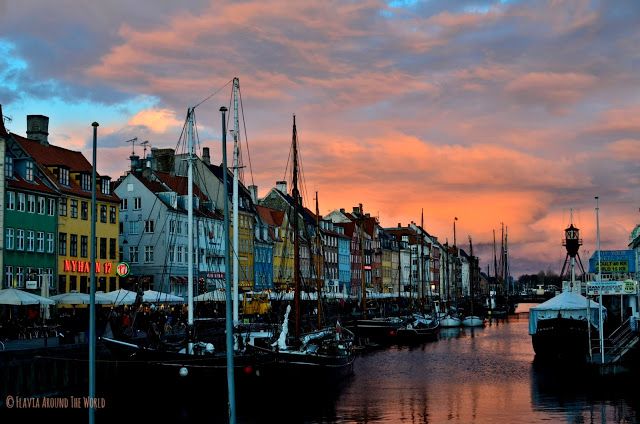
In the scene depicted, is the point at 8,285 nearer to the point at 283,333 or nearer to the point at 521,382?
the point at 283,333

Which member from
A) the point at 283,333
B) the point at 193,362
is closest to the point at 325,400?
the point at 283,333

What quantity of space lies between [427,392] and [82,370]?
2171 centimetres

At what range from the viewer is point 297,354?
52.1m

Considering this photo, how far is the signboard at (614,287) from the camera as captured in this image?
64.9 meters

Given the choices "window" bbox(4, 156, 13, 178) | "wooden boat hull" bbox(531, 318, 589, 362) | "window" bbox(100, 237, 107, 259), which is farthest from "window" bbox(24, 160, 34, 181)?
"wooden boat hull" bbox(531, 318, 589, 362)

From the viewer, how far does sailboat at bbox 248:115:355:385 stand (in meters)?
50.8

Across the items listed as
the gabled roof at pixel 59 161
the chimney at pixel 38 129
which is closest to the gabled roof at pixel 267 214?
the gabled roof at pixel 59 161

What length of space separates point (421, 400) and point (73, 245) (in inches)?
1601

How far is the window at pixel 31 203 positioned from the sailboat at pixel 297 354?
24940 millimetres

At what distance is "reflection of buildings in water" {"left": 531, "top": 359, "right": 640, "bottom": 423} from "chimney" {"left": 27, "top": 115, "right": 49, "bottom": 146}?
50374mm

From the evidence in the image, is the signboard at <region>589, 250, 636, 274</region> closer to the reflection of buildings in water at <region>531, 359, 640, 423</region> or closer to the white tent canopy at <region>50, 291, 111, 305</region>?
the reflection of buildings in water at <region>531, 359, 640, 423</region>

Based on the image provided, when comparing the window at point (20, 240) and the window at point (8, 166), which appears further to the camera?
the window at point (20, 240)

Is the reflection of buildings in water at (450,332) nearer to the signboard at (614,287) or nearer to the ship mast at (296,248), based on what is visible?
the signboard at (614,287)

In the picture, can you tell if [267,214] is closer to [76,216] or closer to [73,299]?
[76,216]
